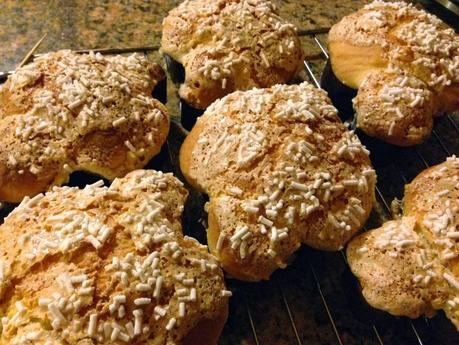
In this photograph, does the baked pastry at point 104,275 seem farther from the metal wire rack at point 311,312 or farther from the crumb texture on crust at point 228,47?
the crumb texture on crust at point 228,47

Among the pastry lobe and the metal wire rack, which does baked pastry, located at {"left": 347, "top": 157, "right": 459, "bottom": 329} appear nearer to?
the metal wire rack

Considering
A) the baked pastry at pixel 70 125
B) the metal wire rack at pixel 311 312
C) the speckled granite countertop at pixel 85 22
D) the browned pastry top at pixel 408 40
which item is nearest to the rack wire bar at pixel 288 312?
the metal wire rack at pixel 311 312

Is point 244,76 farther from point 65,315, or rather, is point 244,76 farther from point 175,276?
point 65,315

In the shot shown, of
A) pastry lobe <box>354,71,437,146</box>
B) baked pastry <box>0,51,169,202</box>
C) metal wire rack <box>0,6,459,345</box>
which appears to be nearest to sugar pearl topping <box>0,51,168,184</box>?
baked pastry <box>0,51,169,202</box>

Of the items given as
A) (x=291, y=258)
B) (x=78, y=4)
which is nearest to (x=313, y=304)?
(x=291, y=258)

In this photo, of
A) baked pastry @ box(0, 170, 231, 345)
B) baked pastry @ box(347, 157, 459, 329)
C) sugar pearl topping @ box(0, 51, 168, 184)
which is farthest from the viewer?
sugar pearl topping @ box(0, 51, 168, 184)
